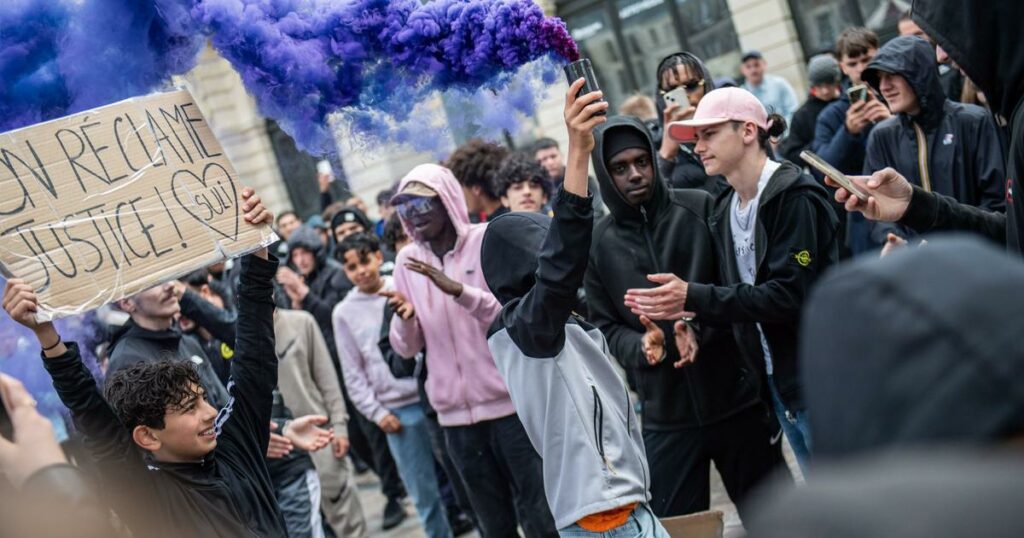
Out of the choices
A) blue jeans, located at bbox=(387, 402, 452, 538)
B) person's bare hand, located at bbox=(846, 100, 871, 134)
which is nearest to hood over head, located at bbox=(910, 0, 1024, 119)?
person's bare hand, located at bbox=(846, 100, 871, 134)

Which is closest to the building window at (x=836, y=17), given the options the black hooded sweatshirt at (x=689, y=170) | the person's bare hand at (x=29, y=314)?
the black hooded sweatshirt at (x=689, y=170)

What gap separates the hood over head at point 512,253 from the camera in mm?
3859

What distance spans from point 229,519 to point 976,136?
3.52 meters

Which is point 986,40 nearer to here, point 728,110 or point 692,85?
point 728,110

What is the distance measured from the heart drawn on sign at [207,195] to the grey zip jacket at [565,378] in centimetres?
98

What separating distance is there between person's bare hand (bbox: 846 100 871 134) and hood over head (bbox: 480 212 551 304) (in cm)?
310

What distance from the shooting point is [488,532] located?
522cm

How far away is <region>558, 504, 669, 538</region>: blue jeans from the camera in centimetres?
354

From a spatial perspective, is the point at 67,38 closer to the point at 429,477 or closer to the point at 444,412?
the point at 444,412

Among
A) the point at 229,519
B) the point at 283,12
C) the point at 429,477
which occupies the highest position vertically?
the point at 283,12

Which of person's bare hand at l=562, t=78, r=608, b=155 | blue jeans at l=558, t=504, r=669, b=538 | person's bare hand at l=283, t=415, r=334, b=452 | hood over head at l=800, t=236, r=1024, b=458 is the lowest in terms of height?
blue jeans at l=558, t=504, r=669, b=538

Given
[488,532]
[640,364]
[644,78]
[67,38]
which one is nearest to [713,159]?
[640,364]

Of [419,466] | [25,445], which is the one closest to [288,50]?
[25,445]

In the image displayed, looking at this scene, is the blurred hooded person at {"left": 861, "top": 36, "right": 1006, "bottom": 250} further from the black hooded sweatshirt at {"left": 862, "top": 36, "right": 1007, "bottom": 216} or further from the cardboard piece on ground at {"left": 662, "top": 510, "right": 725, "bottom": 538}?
the cardboard piece on ground at {"left": 662, "top": 510, "right": 725, "bottom": 538}
